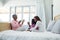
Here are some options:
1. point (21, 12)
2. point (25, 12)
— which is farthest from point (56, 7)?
point (21, 12)

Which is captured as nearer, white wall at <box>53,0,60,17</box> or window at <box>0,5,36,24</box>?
white wall at <box>53,0,60,17</box>

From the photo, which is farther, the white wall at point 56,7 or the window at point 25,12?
the window at point 25,12

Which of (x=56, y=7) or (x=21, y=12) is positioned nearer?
(x=56, y=7)

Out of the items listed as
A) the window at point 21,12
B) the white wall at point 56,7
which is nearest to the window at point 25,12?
the window at point 21,12

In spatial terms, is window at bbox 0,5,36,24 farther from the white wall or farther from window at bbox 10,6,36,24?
the white wall

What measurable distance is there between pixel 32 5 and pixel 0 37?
3.32m

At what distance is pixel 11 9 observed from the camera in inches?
233

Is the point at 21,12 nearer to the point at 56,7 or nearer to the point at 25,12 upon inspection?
the point at 25,12

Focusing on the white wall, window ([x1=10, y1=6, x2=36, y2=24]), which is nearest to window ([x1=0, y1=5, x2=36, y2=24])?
window ([x1=10, y1=6, x2=36, y2=24])

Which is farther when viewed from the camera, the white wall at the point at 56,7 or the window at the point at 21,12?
the window at the point at 21,12

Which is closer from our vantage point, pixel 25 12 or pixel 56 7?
pixel 56 7

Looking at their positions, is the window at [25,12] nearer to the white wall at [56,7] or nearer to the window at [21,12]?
the window at [21,12]

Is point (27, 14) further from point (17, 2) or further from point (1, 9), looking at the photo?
point (1, 9)

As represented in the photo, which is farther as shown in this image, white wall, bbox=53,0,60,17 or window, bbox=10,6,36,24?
window, bbox=10,6,36,24
